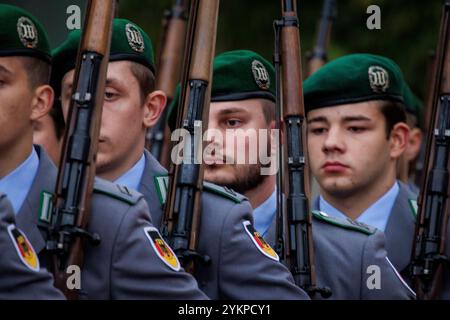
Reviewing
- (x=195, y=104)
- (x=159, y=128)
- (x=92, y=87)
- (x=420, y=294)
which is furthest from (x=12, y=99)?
(x=159, y=128)

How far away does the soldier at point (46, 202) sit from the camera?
609 centimetres

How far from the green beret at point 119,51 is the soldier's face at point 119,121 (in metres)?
0.05

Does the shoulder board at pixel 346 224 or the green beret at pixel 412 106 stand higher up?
the green beret at pixel 412 106

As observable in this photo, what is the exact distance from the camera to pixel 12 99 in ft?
21.3

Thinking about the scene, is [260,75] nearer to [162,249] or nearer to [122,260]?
[162,249]

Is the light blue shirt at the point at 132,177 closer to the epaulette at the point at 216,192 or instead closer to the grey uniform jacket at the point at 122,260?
the epaulette at the point at 216,192

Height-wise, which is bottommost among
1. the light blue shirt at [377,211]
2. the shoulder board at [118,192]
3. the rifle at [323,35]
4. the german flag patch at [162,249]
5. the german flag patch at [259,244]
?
the german flag patch at [162,249]

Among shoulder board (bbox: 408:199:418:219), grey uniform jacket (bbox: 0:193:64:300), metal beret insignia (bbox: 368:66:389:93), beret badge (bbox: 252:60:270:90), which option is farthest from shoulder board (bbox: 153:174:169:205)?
shoulder board (bbox: 408:199:418:219)

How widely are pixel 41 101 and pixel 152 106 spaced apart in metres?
1.02

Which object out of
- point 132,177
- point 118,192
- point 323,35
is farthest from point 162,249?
point 323,35

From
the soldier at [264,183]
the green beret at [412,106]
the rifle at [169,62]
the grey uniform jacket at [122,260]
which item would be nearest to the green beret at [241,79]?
the soldier at [264,183]

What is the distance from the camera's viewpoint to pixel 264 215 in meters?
7.67

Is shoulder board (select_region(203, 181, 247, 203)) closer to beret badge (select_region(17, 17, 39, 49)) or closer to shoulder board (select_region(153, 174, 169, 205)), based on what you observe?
shoulder board (select_region(153, 174, 169, 205))
